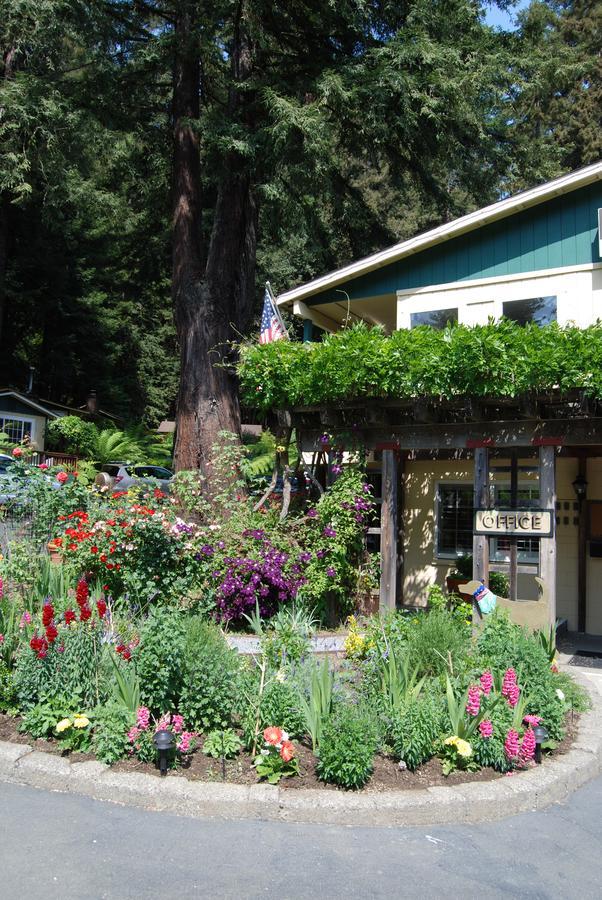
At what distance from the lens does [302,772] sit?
4828 millimetres

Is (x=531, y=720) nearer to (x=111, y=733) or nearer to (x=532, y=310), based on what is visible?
(x=111, y=733)

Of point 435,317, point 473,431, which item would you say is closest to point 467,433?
point 473,431

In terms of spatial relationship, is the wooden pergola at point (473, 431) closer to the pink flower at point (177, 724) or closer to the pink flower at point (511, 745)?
the pink flower at point (511, 745)

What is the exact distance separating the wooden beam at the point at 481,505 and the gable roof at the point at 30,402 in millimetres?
23249

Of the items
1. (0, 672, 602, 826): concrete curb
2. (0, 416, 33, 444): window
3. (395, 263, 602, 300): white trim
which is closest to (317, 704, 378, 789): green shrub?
(0, 672, 602, 826): concrete curb

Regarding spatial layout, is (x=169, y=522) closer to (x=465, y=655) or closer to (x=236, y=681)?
(x=236, y=681)

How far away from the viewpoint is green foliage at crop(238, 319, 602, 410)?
785cm

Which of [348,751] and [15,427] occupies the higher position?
[15,427]

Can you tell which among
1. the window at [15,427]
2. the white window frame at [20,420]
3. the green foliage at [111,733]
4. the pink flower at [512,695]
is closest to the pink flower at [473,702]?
the pink flower at [512,695]

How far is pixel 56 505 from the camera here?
8.74 m

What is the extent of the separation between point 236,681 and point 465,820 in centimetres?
186

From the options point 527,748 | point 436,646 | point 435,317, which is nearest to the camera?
point 527,748

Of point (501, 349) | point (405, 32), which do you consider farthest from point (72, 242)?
point (501, 349)

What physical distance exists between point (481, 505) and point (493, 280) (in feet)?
14.2
